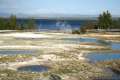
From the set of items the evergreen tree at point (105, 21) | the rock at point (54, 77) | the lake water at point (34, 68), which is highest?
the evergreen tree at point (105, 21)

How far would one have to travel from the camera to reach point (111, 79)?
21594 mm

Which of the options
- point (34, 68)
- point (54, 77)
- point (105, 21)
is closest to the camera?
point (54, 77)

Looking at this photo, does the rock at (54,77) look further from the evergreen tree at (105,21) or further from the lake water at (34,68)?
the evergreen tree at (105,21)

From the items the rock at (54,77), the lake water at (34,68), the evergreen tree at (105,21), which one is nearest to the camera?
the rock at (54,77)

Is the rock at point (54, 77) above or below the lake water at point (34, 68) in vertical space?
above

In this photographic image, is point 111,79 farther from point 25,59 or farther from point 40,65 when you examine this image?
point 25,59

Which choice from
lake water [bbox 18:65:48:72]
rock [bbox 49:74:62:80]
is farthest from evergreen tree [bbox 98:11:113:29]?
Answer: rock [bbox 49:74:62:80]

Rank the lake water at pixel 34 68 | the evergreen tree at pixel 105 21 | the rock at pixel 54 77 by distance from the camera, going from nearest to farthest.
Answer: the rock at pixel 54 77 → the lake water at pixel 34 68 → the evergreen tree at pixel 105 21

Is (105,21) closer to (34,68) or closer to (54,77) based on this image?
(34,68)

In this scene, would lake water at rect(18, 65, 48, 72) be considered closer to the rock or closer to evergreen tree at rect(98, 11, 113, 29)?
the rock

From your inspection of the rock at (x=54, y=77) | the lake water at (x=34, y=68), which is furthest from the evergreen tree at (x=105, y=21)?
the rock at (x=54, y=77)

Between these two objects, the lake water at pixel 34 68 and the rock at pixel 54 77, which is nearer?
the rock at pixel 54 77

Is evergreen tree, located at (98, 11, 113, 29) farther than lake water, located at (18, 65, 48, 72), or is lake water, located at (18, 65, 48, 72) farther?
evergreen tree, located at (98, 11, 113, 29)

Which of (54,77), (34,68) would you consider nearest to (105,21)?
(34,68)
